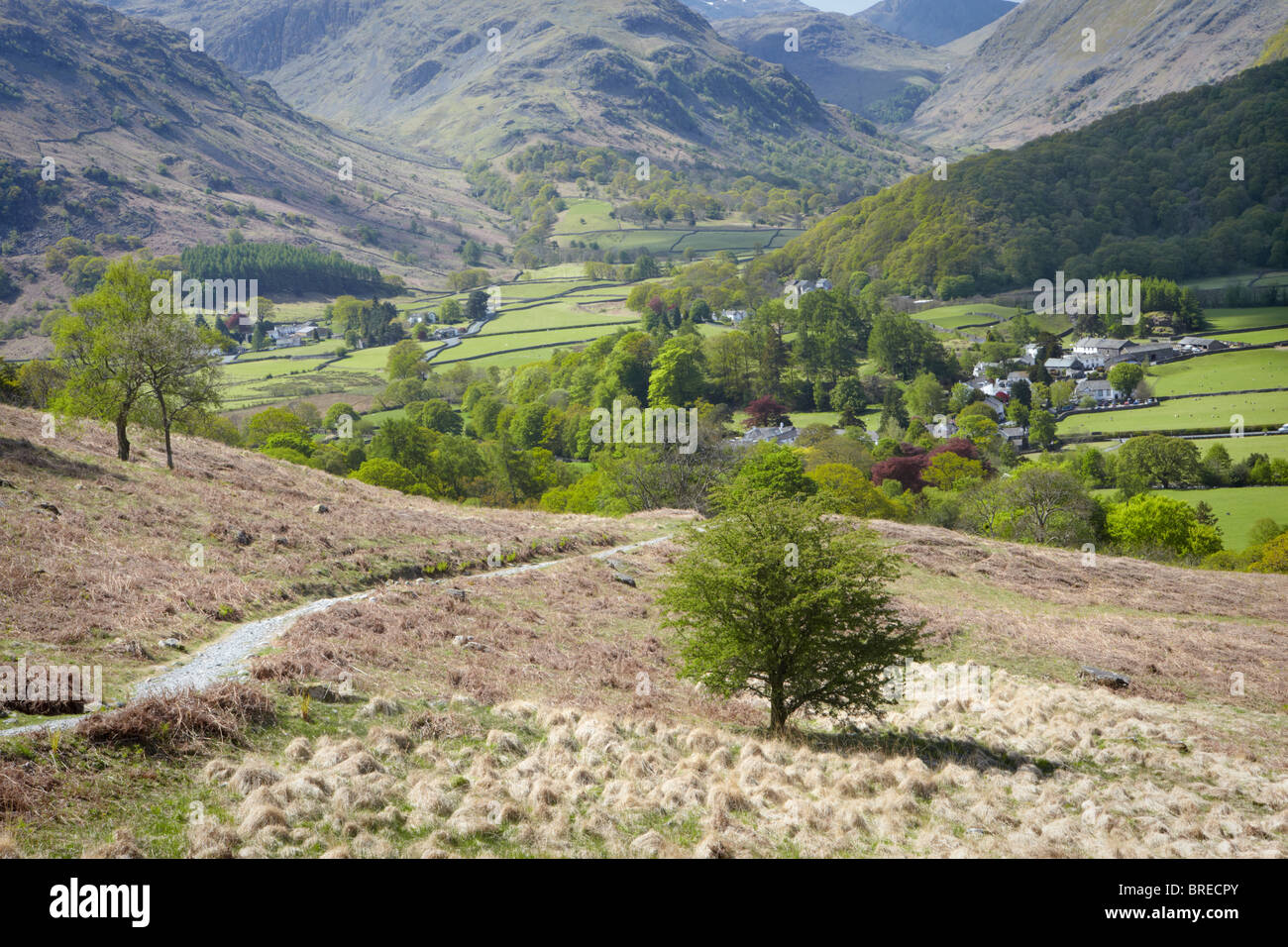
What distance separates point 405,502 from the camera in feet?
157

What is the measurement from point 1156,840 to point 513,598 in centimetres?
2120

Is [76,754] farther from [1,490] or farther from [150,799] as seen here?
[1,490]

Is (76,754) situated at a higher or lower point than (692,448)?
lower

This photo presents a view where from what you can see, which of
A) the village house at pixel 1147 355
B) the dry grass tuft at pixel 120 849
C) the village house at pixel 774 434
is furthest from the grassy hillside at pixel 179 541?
the village house at pixel 1147 355

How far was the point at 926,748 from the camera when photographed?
69.4 feet

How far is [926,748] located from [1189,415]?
11351cm

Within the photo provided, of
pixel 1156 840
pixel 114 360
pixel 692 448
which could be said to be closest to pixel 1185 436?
pixel 692 448

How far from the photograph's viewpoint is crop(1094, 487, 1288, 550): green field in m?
76.0

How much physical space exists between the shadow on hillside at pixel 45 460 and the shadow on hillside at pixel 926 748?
2903 cm

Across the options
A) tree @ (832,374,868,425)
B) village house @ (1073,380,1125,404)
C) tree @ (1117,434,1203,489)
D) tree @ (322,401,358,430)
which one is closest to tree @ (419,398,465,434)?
tree @ (322,401,358,430)

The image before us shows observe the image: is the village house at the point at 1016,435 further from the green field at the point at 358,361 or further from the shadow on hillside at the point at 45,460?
the shadow on hillside at the point at 45,460

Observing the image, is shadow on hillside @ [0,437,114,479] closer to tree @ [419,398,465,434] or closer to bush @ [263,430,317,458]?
bush @ [263,430,317,458]

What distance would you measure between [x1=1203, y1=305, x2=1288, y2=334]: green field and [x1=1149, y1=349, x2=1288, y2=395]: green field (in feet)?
69.0

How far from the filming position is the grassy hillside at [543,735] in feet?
44.5
